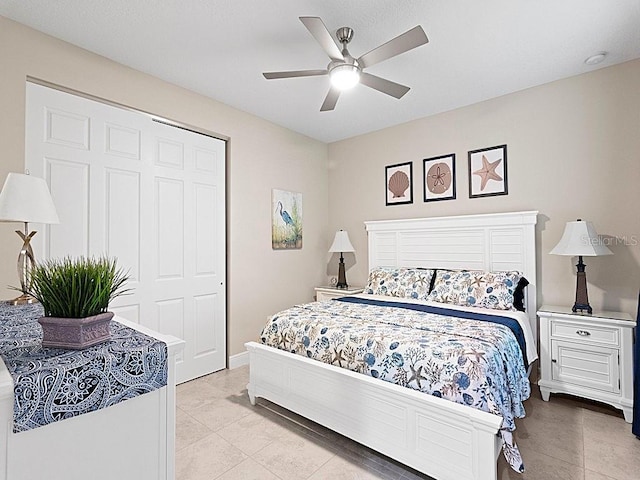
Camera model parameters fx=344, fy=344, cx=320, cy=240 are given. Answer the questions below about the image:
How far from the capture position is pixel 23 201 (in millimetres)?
1593

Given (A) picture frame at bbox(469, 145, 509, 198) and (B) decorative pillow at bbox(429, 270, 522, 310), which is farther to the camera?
(A) picture frame at bbox(469, 145, 509, 198)

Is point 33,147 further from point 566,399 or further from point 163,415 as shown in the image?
point 566,399

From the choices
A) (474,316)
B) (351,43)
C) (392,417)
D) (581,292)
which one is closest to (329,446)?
(392,417)

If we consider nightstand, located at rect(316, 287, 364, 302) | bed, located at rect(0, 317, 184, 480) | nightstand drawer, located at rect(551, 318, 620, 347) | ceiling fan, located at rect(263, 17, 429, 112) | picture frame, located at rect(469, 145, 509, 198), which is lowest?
nightstand drawer, located at rect(551, 318, 620, 347)

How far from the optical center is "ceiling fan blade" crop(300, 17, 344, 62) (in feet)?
6.05

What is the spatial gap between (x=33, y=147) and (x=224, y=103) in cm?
173

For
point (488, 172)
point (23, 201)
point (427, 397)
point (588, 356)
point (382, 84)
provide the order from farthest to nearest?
1. point (488, 172)
2. point (588, 356)
3. point (382, 84)
4. point (427, 397)
5. point (23, 201)

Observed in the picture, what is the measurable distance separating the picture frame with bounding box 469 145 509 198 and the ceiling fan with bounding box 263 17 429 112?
1.56m

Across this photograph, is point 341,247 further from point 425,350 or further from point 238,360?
point 425,350

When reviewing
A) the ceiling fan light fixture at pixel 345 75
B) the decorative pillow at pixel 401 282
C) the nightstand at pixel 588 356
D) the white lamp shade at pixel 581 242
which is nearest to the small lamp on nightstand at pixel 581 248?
the white lamp shade at pixel 581 242

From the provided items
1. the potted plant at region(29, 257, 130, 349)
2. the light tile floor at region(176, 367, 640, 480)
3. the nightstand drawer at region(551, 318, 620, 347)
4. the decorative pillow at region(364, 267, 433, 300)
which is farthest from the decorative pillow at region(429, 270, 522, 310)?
the potted plant at region(29, 257, 130, 349)

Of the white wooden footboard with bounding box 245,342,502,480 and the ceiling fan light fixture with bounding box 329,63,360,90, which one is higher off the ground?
the ceiling fan light fixture with bounding box 329,63,360,90

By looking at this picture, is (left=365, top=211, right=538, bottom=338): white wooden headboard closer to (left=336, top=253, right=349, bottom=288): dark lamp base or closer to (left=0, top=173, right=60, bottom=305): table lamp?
(left=336, top=253, right=349, bottom=288): dark lamp base

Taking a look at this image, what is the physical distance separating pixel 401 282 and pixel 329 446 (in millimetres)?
1845
